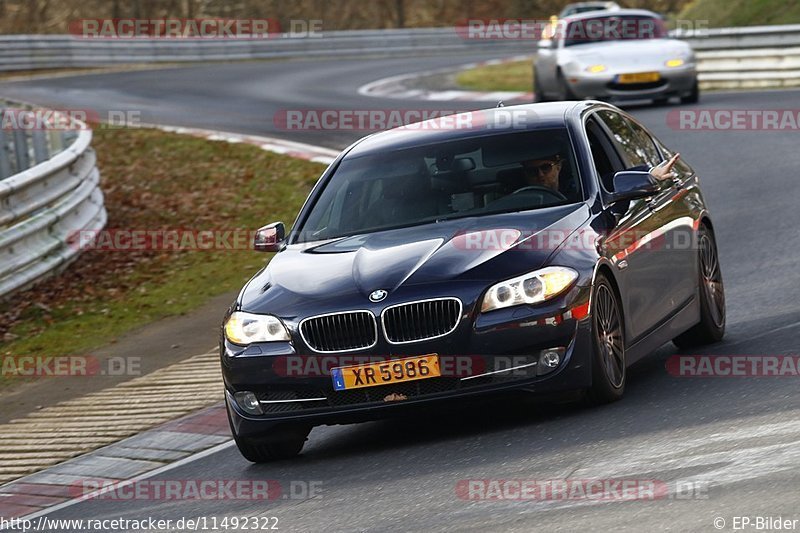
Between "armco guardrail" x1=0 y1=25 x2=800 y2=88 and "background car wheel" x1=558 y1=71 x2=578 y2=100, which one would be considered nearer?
"background car wheel" x1=558 y1=71 x2=578 y2=100

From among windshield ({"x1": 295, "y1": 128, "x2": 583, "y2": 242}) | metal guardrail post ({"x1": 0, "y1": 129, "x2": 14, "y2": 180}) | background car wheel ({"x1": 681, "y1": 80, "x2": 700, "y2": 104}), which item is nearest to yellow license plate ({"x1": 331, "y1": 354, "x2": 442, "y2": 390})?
windshield ({"x1": 295, "y1": 128, "x2": 583, "y2": 242})

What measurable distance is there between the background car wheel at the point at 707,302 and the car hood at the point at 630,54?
14.3 metres

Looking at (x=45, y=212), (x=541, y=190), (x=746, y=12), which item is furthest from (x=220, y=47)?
(x=541, y=190)

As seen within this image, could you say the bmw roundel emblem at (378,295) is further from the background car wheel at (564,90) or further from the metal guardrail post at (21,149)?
the background car wheel at (564,90)

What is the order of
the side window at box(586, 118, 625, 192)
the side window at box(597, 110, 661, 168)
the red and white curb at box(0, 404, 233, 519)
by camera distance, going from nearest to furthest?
the red and white curb at box(0, 404, 233, 519) < the side window at box(586, 118, 625, 192) < the side window at box(597, 110, 661, 168)

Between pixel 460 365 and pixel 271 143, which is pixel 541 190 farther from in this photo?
pixel 271 143

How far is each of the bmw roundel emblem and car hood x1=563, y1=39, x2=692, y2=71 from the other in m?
16.8

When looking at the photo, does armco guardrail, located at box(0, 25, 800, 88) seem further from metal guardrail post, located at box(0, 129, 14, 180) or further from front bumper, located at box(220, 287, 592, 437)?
front bumper, located at box(220, 287, 592, 437)

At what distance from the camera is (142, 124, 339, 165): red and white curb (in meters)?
20.9

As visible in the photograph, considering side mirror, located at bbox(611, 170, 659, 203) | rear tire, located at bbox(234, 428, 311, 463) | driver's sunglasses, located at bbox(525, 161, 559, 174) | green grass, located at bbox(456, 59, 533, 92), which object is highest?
driver's sunglasses, located at bbox(525, 161, 559, 174)

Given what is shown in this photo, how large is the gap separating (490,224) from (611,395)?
106 centimetres

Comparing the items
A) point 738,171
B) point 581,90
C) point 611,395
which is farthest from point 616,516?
point 581,90

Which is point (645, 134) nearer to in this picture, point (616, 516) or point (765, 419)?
point (765, 419)

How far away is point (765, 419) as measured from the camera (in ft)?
23.2
